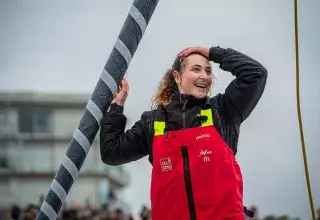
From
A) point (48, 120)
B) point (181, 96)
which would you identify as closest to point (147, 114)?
point (181, 96)

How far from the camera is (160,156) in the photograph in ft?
13.5

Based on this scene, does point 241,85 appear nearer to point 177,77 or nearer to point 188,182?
point 177,77

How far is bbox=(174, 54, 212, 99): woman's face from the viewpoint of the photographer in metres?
4.27

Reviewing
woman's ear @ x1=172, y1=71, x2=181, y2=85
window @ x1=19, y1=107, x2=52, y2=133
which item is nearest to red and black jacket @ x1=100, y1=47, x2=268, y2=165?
woman's ear @ x1=172, y1=71, x2=181, y2=85

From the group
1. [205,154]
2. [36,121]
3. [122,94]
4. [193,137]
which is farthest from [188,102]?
[36,121]

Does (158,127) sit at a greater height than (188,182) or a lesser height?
greater

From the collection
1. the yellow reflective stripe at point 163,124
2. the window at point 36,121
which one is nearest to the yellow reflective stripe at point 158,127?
the yellow reflective stripe at point 163,124

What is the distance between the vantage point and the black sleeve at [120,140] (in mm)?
4391

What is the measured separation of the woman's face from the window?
46.3 meters

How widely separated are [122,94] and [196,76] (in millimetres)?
479

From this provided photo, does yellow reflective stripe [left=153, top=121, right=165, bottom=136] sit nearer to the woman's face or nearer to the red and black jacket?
the red and black jacket

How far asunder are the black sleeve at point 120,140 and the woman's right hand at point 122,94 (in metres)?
0.10

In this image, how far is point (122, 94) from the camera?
4.56m

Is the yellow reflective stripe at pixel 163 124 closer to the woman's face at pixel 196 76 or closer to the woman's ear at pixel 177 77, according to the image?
the woman's face at pixel 196 76
